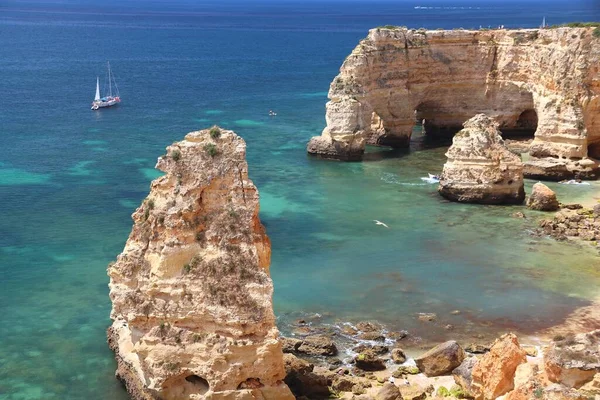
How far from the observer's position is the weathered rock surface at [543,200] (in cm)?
4888

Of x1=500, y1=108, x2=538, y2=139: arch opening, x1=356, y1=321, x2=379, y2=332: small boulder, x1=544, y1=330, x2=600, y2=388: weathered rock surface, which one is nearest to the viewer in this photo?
x1=544, y1=330, x2=600, y2=388: weathered rock surface

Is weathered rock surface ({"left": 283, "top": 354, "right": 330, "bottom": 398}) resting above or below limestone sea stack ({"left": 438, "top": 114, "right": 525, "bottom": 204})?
below

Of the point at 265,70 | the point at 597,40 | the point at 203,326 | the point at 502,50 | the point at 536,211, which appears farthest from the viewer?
the point at 265,70

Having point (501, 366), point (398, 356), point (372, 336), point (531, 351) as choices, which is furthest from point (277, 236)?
point (501, 366)

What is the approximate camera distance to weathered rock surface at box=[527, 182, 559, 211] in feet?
160

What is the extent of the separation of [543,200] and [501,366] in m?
27.9

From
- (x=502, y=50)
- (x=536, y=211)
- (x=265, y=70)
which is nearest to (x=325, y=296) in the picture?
(x=536, y=211)

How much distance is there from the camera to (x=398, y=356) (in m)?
30.5

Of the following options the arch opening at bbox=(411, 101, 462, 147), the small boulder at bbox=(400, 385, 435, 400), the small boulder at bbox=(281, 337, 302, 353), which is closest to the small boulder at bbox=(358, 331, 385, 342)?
the small boulder at bbox=(281, 337, 302, 353)

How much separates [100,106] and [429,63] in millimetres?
36304

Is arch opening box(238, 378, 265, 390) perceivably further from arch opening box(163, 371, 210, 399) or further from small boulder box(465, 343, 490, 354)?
small boulder box(465, 343, 490, 354)

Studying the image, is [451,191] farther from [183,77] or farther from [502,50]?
[183,77]

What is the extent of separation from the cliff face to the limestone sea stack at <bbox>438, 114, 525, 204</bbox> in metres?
7.78

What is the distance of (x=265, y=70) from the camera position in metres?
119
